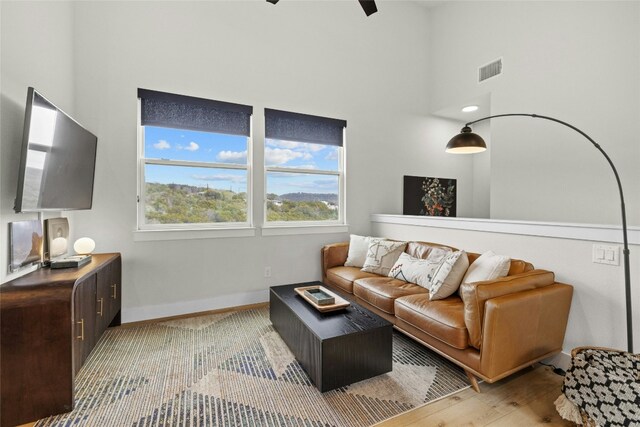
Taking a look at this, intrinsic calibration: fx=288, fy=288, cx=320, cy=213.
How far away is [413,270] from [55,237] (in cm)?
307

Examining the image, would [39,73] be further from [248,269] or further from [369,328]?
[369,328]

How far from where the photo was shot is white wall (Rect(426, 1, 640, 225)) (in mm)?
2742

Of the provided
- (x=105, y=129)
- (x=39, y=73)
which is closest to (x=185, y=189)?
(x=105, y=129)

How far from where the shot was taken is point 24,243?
193cm

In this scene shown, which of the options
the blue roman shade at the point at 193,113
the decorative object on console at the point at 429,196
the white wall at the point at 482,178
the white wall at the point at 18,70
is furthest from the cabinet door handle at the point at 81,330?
the white wall at the point at 482,178

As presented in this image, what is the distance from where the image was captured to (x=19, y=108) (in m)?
1.94

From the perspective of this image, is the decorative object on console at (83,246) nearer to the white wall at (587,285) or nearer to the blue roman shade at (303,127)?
the blue roman shade at (303,127)

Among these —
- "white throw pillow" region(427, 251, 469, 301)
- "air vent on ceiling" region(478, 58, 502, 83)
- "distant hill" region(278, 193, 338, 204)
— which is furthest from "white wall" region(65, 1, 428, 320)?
"white throw pillow" region(427, 251, 469, 301)

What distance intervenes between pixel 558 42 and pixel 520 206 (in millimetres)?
1825

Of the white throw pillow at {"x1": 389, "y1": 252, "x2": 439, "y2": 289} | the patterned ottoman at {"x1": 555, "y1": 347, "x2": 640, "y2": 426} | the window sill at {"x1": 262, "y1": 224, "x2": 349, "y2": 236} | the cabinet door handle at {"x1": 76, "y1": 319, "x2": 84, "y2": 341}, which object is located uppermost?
the window sill at {"x1": 262, "y1": 224, "x2": 349, "y2": 236}

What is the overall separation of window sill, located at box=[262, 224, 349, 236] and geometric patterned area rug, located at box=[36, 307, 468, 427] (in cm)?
126

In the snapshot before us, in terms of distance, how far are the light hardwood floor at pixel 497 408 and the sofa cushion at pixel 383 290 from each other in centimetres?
80

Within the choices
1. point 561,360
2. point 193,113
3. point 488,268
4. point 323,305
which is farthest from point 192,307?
point 561,360

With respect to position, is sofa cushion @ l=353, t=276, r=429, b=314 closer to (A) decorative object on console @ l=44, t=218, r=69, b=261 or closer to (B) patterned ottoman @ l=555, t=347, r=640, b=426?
(B) patterned ottoman @ l=555, t=347, r=640, b=426
